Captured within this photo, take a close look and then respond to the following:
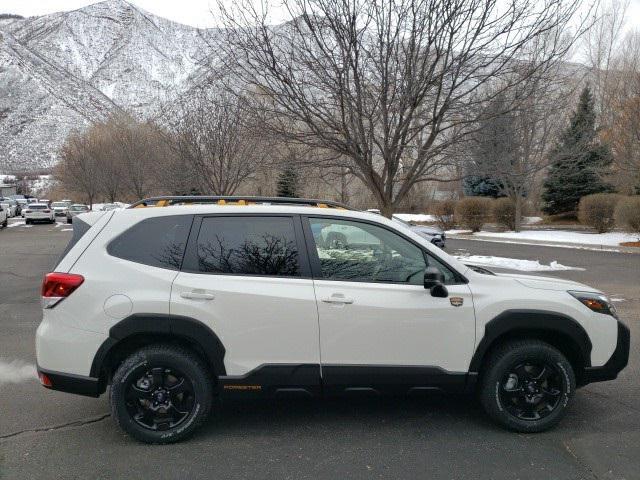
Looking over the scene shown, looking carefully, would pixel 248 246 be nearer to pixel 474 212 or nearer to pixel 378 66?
pixel 378 66

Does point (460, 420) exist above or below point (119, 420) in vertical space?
below

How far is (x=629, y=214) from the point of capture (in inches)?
760

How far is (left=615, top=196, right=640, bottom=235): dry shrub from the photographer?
19.1 meters

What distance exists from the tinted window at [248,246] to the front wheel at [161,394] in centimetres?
66

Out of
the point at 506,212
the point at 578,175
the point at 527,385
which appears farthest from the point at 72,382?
the point at 578,175

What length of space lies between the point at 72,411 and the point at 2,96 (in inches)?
8051

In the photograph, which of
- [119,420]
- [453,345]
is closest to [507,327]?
[453,345]

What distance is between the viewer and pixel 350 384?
364 centimetres

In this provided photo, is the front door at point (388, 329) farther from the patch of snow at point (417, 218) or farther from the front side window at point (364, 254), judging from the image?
the patch of snow at point (417, 218)

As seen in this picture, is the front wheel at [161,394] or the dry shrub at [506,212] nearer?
the front wheel at [161,394]

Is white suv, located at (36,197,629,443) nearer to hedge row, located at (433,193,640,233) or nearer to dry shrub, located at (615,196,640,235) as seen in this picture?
dry shrub, located at (615,196,640,235)

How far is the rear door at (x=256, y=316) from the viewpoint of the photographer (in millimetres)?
3543

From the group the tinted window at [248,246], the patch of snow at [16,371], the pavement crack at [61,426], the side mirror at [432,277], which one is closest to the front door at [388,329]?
the side mirror at [432,277]

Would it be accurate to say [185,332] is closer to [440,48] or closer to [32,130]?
[440,48]
